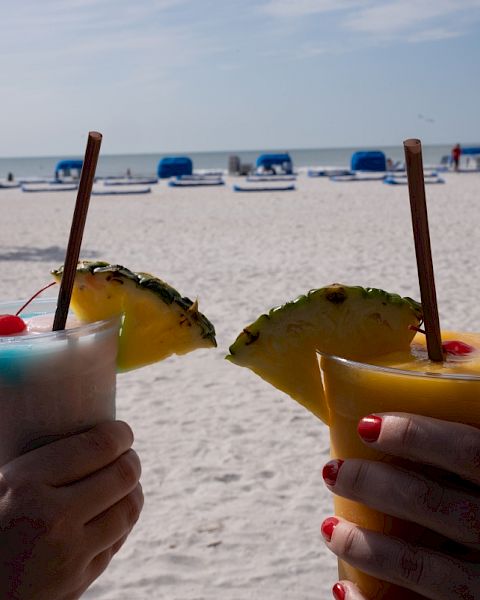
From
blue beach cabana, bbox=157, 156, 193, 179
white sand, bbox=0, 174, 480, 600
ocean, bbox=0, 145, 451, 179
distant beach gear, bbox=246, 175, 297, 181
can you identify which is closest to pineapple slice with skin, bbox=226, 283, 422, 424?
white sand, bbox=0, 174, 480, 600

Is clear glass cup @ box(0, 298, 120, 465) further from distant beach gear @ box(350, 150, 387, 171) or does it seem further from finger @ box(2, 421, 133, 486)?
distant beach gear @ box(350, 150, 387, 171)

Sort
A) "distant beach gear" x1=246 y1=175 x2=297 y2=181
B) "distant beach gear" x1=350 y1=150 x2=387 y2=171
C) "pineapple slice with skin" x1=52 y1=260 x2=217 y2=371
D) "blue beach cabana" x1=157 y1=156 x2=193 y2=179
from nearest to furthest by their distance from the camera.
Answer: "pineapple slice with skin" x1=52 y1=260 x2=217 y2=371 < "distant beach gear" x1=246 y1=175 x2=297 y2=181 < "blue beach cabana" x1=157 y1=156 x2=193 y2=179 < "distant beach gear" x1=350 y1=150 x2=387 y2=171

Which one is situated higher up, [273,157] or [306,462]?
[273,157]

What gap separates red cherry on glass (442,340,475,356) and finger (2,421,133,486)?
0.55 m

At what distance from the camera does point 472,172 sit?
32781 millimetres

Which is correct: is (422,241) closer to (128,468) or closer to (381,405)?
(381,405)

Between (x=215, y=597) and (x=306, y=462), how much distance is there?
1.28 metres

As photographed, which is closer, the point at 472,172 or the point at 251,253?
the point at 251,253

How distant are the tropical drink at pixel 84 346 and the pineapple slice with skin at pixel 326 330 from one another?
0.56ft

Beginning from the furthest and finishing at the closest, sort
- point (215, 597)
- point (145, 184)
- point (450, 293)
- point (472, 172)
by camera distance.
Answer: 1. point (472, 172)
2. point (145, 184)
3. point (450, 293)
4. point (215, 597)

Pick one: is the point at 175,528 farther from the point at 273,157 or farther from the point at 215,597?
the point at 273,157

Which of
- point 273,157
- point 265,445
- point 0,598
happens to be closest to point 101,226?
point 265,445

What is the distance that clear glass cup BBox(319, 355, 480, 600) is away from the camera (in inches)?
41.9

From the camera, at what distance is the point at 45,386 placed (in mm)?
1236
